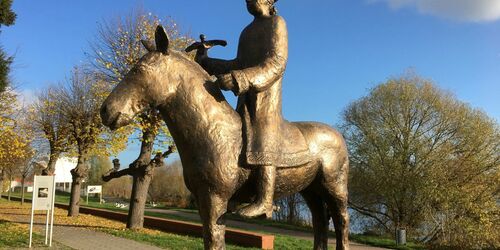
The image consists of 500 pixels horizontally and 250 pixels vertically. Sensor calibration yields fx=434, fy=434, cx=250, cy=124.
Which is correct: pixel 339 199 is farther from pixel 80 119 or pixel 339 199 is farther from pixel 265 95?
pixel 80 119

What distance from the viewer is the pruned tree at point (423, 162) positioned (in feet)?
68.3

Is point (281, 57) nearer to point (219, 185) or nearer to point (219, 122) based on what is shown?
point (219, 122)

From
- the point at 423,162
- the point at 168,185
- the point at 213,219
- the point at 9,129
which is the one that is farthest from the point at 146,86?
the point at 168,185

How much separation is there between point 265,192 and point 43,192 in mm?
10631

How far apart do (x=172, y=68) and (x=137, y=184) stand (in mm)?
14125

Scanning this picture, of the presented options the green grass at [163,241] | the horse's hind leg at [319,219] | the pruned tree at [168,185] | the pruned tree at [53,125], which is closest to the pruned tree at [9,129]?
the pruned tree at [53,125]

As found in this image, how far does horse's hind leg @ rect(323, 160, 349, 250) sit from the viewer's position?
141 inches

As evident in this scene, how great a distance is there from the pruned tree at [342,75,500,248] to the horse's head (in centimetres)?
1981

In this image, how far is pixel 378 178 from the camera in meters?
23.2

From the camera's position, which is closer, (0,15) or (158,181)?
(0,15)

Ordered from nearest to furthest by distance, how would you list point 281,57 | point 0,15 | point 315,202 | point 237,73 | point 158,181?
1. point 237,73
2. point 281,57
3. point 315,202
4. point 0,15
5. point 158,181

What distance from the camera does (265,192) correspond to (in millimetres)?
2975

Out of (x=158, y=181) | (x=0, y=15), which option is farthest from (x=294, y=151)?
(x=158, y=181)

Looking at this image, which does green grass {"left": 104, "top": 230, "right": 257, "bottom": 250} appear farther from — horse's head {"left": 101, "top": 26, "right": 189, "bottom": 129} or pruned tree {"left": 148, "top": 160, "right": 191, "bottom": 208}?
pruned tree {"left": 148, "top": 160, "right": 191, "bottom": 208}
